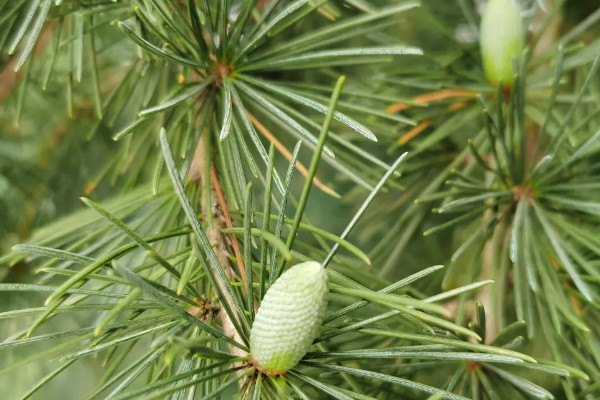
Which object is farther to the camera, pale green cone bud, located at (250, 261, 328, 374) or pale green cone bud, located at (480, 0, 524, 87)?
pale green cone bud, located at (480, 0, 524, 87)

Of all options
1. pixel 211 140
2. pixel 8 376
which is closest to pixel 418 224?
pixel 211 140

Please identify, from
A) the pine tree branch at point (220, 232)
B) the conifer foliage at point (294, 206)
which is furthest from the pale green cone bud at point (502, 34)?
the pine tree branch at point (220, 232)

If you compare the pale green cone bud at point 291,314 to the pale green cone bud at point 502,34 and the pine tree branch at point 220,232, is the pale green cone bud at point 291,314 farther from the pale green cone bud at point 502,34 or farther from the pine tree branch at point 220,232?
the pale green cone bud at point 502,34

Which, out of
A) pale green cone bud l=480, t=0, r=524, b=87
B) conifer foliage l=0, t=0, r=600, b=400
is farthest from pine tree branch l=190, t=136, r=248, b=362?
pale green cone bud l=480, t=0, r=524, b=87

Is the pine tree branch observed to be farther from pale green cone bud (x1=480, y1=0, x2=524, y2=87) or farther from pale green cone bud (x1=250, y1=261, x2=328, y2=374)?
pale green cone bud (x1=480, y1=0, x2=524, y2=87)

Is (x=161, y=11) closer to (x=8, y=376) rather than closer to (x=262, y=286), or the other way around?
(x=262, y=286)

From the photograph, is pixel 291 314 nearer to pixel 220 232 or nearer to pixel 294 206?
pixel 220 232

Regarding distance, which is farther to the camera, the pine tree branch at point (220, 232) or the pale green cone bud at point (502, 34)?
the pale green cone bud at point (502, 34)
